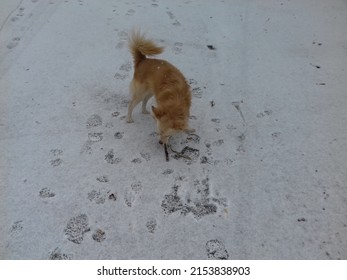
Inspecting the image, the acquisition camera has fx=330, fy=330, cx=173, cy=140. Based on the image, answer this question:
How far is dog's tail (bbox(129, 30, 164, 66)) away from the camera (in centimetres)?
269

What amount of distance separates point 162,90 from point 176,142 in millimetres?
508

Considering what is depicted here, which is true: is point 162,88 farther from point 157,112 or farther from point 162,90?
point 157,112

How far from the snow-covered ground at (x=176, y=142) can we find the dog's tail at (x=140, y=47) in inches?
22.4

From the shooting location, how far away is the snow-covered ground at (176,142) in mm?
2154

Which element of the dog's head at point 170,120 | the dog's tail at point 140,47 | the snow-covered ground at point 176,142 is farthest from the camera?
the dog's tail at point 140,47

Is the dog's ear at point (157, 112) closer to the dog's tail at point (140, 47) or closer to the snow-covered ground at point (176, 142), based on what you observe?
the snow-covered ground at point (176, 142)

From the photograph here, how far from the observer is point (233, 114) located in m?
3.11

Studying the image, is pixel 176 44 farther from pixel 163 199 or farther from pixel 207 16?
pixel 163 199

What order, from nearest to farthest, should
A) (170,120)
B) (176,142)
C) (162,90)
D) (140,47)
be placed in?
(170,120), (162,90), (140,47), (176,142)

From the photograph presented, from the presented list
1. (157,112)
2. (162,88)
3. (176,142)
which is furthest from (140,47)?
(176,142)

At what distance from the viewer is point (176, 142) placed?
282 centimetres

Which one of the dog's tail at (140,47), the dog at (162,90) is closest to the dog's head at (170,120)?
the dog at (162,90)
